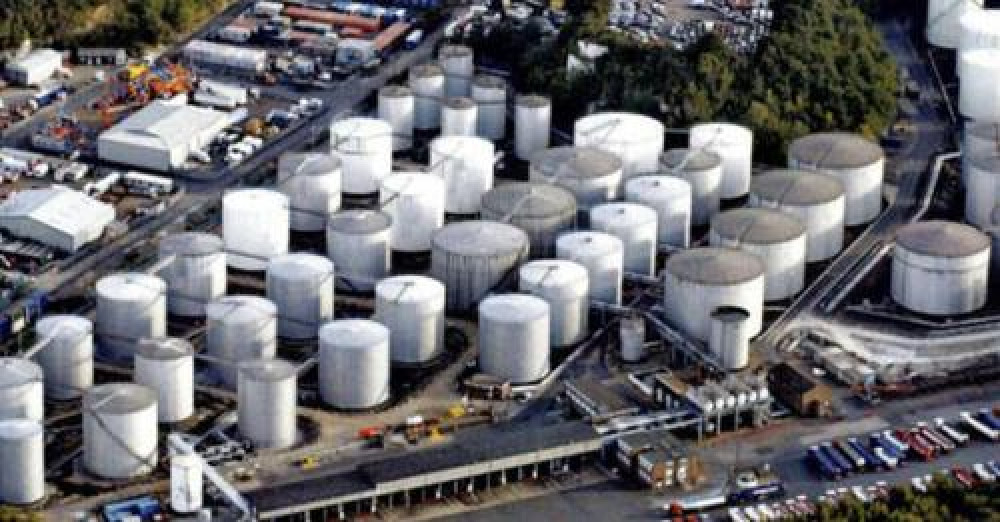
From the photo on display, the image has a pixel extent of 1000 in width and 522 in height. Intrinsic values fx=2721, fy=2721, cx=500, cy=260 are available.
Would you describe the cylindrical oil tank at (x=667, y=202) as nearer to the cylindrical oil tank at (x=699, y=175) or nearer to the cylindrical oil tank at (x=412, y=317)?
the cylindrical oil tank at (x=699, y=175)

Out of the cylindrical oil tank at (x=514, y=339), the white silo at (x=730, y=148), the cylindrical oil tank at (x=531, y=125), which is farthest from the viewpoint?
the cylindrical oil tank at (x=531, y=125)

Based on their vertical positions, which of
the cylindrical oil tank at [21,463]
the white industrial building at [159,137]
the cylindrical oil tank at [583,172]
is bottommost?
the cylindrical oil tank at [21,463]

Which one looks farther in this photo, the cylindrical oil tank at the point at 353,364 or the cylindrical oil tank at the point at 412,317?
the cylindrical oil tank at the point at 412,317

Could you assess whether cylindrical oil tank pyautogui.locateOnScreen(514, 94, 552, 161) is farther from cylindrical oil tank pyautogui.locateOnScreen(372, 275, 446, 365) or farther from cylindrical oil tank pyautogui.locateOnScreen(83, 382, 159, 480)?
cylindrical oil tank pyautogui.locateOnScreen(83, 382, 159, 480)

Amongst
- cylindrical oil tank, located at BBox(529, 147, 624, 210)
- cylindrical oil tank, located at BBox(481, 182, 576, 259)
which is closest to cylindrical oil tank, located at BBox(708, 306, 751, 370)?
cylindrical oil tank, located at BBox(481, 182, 576, 259)

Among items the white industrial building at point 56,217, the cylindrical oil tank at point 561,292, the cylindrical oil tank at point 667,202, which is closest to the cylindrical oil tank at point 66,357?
the white industrial building at point 56,217

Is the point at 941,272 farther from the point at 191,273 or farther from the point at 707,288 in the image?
the point at 191,273

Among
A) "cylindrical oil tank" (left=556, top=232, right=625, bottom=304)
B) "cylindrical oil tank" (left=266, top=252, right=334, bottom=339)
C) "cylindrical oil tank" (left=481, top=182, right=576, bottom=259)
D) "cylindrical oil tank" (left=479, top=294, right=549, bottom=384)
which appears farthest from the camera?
"cylindrical oil tank" (left=481, top=182, right=576, bottom=259)
